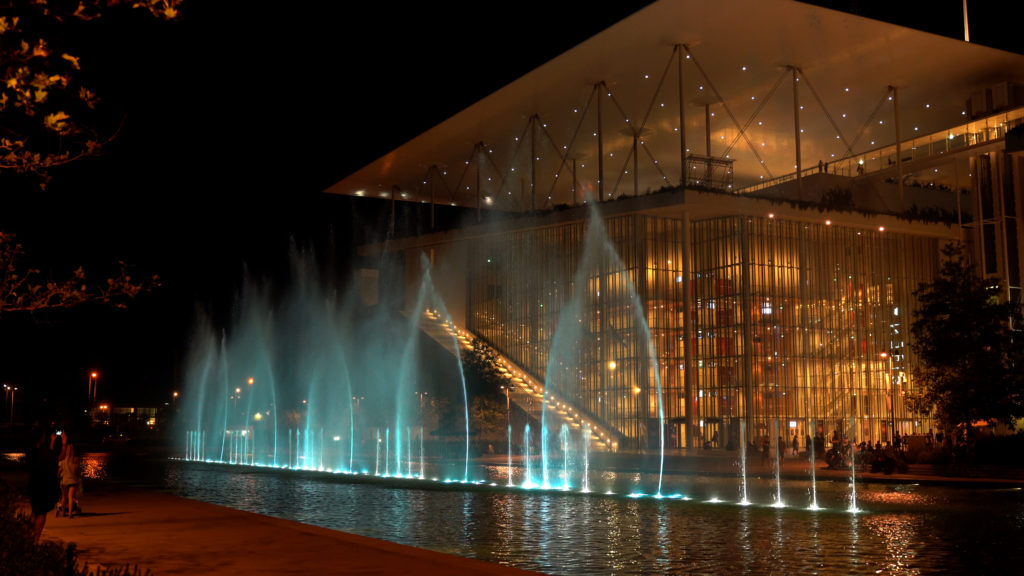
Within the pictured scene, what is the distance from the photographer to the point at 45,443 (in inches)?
502

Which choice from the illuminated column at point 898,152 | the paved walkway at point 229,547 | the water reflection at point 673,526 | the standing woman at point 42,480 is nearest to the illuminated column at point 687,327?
the illuminated column at point 898,152

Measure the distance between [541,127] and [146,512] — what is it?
42020 mm

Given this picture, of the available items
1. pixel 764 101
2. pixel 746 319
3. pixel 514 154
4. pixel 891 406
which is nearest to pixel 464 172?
pixel 514 154

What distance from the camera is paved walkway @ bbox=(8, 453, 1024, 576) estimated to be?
1059 cm

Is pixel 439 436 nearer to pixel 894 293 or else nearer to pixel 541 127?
pixel 541 127

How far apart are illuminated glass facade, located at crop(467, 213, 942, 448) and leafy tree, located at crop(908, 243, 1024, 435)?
40.6 ft

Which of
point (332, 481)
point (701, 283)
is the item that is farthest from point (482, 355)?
point (332, 481)

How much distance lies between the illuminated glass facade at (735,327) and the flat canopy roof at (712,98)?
4.31 meters

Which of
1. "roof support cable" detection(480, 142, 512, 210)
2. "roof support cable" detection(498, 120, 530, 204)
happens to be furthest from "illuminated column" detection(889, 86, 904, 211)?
"roof support cable" detection(480, 142, 512, 210)

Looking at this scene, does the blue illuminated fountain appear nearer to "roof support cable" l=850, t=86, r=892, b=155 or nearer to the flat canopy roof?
the flat canopy roof

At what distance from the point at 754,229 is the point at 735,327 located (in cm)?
511

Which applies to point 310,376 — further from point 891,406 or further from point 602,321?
point 891,406

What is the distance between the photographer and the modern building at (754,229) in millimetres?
47000

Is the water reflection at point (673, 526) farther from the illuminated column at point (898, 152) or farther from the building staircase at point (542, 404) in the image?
the illuminated column at point (898, 152)
